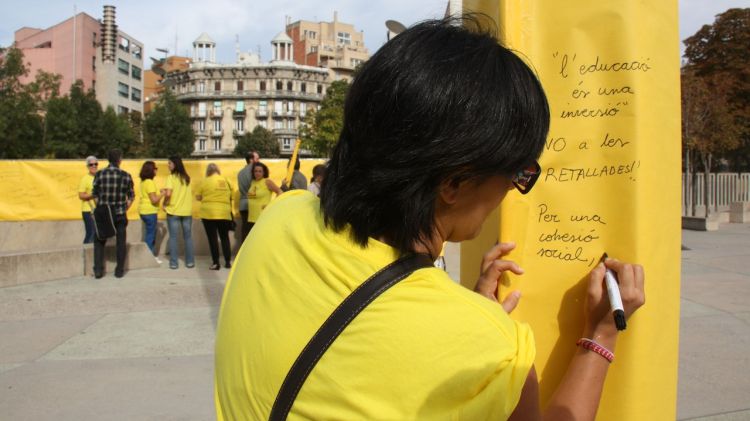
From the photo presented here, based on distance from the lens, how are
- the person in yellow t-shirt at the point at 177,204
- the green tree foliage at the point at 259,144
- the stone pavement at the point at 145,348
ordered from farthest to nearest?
the green tree foliage at the point at 259,144, the person in yellow t-shirt at the point at 177,204, the stone pavement at the point at 145,348

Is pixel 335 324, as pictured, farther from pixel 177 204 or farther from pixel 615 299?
pixel 177 204

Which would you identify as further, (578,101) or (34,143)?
(34,143)

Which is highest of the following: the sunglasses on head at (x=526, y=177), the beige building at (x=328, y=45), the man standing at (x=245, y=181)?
the beige building at (x=328, y=45)

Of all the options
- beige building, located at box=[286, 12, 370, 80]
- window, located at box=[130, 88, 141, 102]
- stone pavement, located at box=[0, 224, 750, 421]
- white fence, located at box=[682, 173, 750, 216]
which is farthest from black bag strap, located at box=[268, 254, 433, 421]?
beige building, located at box=[286, 12, 370, 80]

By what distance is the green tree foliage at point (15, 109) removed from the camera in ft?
91.9

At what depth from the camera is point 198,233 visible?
10.9 meters

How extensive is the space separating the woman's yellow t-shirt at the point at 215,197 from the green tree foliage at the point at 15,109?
2296 centimetres

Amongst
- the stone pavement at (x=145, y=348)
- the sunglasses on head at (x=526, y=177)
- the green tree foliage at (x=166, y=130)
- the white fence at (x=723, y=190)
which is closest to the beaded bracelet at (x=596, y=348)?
the sunglasses on head at (x=526, y=177)

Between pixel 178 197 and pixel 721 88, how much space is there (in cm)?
1710

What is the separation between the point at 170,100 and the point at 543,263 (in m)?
65.5

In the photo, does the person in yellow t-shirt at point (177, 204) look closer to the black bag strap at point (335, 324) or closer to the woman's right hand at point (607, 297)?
the woman's right hand at point (607, 297)

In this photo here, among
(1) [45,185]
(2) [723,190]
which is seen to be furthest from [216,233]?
(2) [723,190]

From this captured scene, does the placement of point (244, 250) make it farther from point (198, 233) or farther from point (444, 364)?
point (198, 233)

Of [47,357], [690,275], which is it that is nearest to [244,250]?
[47,357]
